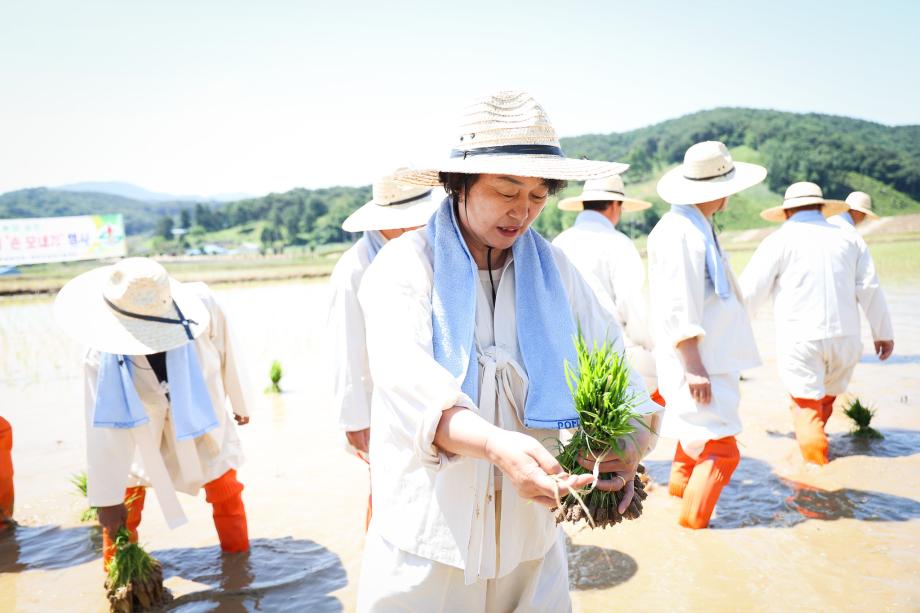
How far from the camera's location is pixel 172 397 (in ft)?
12.1

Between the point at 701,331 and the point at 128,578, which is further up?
the point at 701,331

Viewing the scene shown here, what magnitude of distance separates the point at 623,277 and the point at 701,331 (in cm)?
115

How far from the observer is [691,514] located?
4.44 m

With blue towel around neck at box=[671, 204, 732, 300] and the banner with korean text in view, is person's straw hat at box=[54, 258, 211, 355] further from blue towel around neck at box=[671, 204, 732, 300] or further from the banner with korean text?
the banner with korean text

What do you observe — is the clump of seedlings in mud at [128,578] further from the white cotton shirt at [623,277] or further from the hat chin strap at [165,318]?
the white cotton shirt at [623,277]

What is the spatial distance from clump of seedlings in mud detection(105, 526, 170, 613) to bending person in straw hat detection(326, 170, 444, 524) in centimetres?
130

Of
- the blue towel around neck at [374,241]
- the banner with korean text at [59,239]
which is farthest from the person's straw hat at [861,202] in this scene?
the banner with korean text at [59,239]

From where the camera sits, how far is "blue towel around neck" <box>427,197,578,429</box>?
1.75 m

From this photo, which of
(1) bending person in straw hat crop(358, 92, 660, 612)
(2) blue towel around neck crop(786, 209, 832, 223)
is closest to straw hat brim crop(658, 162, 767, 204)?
Result: (2) blue towel around neck crop(786, 209, 832, 223)

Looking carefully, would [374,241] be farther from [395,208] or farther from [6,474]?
[6,474]

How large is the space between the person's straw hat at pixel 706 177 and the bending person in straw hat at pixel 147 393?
122 inches

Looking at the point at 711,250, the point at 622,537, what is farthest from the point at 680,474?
the point at 711,250

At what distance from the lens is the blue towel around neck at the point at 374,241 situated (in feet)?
13.0

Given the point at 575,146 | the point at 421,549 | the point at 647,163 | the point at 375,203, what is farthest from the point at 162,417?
the point at 575,146
